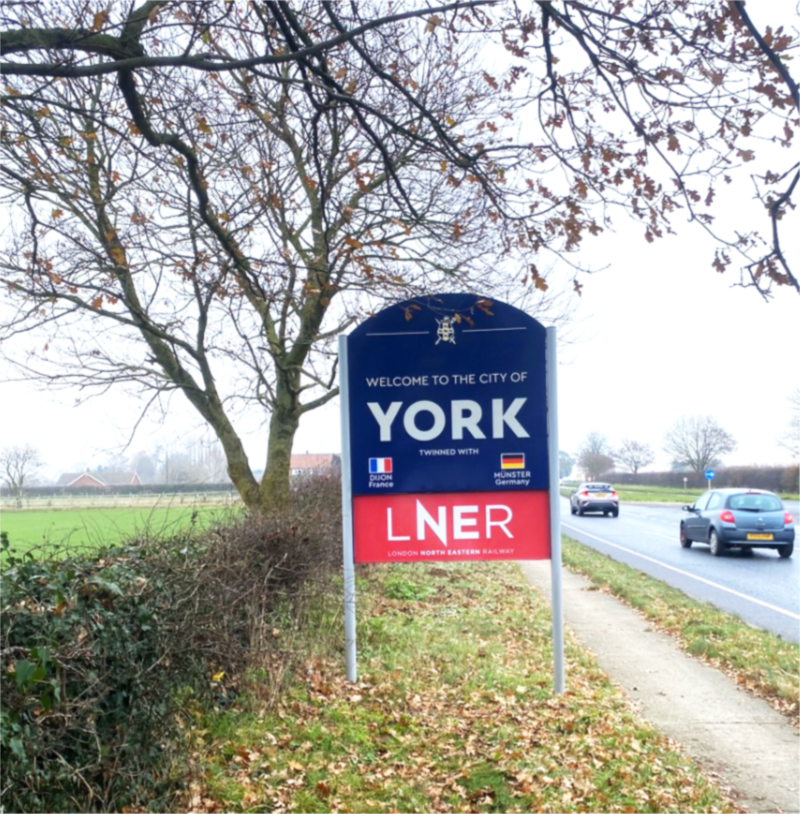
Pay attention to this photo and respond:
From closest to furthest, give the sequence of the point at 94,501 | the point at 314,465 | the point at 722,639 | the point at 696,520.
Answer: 1. the point at 94,501
2. the point at 722,639
3. the point at 314,465
4. the point at 696,520

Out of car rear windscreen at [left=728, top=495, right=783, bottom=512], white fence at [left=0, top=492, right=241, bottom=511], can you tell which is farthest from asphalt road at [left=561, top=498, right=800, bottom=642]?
white fence at [left=0, top=492, right=241, bottom=511]

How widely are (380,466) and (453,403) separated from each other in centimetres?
71

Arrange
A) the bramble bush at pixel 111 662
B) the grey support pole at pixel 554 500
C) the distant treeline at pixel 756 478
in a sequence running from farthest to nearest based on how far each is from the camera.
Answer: the distant treeline at pixel 756 478 < the grey support pole at pixel 554 500 < the bramble bush at pixel 111 662

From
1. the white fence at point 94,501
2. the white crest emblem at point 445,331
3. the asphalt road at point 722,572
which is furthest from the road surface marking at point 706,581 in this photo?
the white fence at point 94,501

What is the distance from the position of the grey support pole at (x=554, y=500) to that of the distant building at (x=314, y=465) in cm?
808

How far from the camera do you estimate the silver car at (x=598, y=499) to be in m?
38.3

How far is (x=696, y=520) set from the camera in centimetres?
2059

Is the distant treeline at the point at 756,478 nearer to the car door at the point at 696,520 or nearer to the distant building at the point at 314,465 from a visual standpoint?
the car door at the point at 696,520

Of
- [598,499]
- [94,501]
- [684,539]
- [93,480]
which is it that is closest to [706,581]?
[684,539]

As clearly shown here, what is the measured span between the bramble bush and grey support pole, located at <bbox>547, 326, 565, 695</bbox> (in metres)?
2.19

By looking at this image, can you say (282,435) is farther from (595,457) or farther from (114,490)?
(595,457)

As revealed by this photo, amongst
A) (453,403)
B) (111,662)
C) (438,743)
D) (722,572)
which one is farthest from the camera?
(722,572)

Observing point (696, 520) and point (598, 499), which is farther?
point (598, 499)

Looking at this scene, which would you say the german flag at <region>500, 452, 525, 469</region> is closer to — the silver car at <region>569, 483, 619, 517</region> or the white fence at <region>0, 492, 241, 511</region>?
the white fence at <region>0, 492, 241, 511</region>
